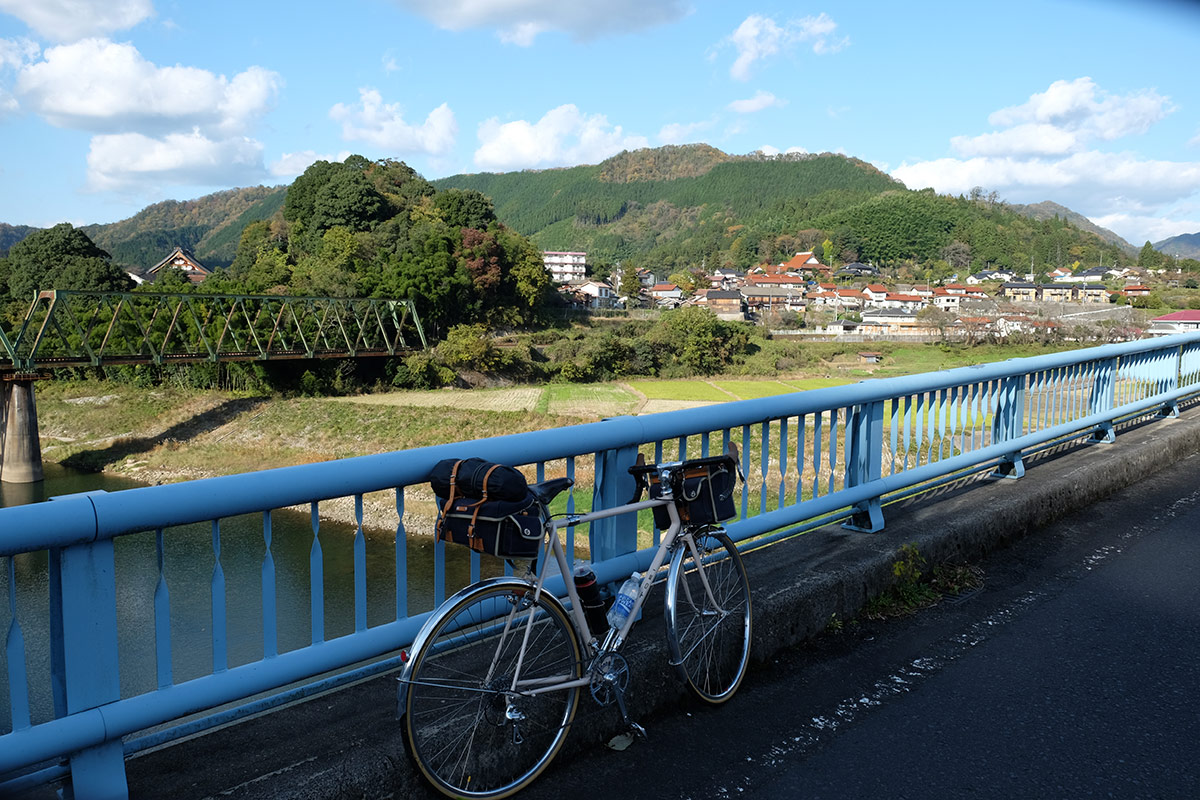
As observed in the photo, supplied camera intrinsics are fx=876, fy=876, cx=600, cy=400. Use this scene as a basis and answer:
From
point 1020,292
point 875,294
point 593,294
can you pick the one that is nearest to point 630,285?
point 593,294

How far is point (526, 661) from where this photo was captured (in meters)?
2.36

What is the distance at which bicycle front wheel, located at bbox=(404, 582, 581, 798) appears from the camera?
2172mm

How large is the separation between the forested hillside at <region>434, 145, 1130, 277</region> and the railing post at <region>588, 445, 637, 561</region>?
4557 inches

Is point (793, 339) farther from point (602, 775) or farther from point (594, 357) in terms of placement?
point (602, 775)

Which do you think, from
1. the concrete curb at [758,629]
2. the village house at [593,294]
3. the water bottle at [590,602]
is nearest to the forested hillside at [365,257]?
the village house at [593,294]

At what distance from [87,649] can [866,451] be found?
11.5ft

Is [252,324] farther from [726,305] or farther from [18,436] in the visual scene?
[726,305]

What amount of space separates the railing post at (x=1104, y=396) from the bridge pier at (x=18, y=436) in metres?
46.7

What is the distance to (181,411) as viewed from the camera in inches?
2136

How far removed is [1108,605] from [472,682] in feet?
10.3

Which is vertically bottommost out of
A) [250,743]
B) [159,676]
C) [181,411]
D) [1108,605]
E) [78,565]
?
[181,411]

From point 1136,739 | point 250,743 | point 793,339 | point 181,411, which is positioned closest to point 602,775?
point 250,743

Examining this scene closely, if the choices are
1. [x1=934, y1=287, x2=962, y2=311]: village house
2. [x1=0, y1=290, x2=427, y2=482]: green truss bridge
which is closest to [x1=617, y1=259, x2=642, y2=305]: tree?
[x1=934, y1=287, x2=962, y2=311]: village house

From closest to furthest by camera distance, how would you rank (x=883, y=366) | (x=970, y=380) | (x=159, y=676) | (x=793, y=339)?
(x=159, y=676) < (x=970, y=380) < (x=883, y=366) < (x=793, y=339)
